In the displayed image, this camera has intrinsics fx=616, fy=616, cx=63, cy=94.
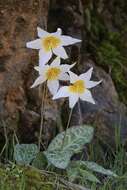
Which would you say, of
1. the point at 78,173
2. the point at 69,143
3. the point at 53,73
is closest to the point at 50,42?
the point at 53,73

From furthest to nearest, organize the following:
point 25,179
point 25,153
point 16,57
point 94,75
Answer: point 94,75
point 16,57
point 25,153
point 25,179

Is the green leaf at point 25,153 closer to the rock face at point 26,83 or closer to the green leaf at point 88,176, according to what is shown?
the green leaf at point 88,176

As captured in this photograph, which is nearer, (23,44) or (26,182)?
(26,182)

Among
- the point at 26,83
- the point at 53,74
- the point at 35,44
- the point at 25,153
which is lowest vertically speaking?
the point at 25,153

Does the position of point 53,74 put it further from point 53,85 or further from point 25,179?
point 25,179

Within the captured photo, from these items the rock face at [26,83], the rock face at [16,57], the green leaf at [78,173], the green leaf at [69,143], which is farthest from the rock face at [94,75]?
the green leaf at [78,173]

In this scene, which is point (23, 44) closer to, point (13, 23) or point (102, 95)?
point (13, 23)

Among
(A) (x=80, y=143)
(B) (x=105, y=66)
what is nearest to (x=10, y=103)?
(A) (x=80, y=143)
